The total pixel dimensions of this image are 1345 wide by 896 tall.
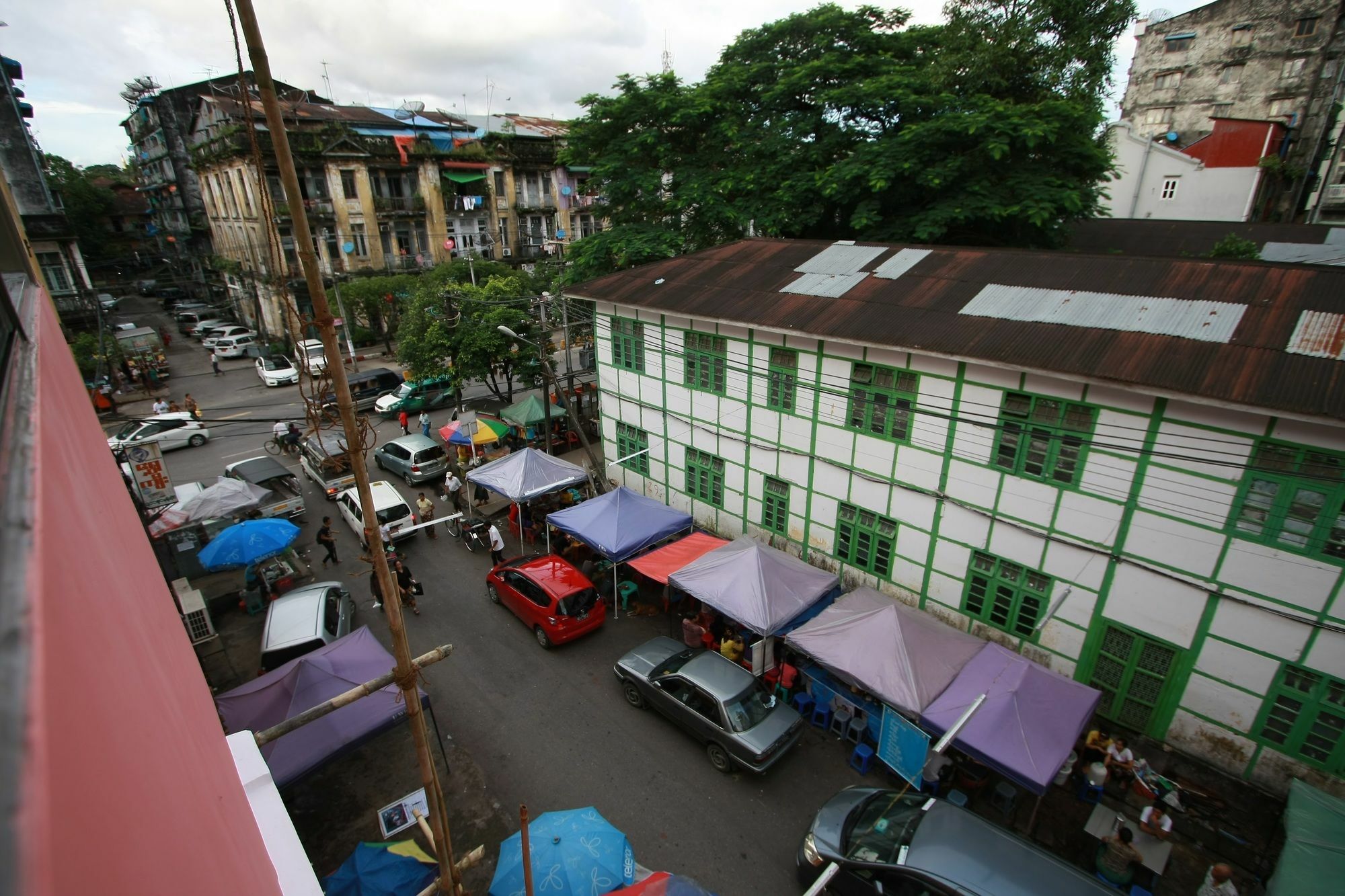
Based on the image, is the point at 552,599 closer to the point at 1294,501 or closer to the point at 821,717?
the point at 821,717

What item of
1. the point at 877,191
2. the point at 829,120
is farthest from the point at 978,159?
the point at 829,120

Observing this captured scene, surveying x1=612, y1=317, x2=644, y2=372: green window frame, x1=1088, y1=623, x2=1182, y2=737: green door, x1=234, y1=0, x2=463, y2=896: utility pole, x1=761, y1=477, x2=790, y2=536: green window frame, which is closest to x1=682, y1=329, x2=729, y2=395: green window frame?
x1=612, y1=317, x2=644, y2=372: green window frame

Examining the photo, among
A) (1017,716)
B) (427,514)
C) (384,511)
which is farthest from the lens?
(427,514)

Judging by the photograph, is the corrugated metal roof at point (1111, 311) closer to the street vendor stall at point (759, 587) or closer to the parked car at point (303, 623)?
the street vendor stall at point (759, 587)

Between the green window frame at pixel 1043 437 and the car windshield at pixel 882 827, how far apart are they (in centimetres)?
527

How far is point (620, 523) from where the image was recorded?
48.5ft

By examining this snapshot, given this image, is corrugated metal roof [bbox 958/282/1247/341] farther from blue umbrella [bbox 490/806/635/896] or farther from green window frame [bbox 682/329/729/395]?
blue umbrella [bbox 490/806/635/896]

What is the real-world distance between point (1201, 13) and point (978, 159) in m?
30.7

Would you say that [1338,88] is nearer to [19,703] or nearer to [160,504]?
[19,703]

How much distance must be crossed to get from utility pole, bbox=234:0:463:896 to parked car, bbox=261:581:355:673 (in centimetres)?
718

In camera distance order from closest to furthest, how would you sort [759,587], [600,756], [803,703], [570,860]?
[570,860], [600,756], [803,703], [759,587]

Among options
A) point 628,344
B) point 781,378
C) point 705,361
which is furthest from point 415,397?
point 781,378

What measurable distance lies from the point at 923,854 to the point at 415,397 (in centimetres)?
2480

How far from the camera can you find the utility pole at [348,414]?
423 centimetres
